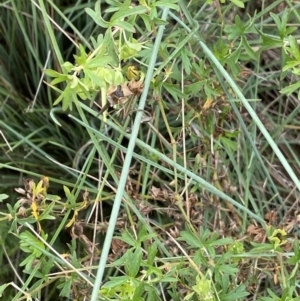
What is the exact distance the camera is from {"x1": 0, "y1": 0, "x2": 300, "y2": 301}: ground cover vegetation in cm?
55

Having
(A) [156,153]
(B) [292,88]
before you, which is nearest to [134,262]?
(A) [156,153]

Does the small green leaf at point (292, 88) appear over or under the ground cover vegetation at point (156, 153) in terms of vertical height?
over

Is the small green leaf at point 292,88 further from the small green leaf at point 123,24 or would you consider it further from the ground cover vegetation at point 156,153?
the small green leaf at point 123,24

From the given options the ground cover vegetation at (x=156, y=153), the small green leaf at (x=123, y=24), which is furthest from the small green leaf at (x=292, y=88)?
the small green leaf at (x=123, y=24)

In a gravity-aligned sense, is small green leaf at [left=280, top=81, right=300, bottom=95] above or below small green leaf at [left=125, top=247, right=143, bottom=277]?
above

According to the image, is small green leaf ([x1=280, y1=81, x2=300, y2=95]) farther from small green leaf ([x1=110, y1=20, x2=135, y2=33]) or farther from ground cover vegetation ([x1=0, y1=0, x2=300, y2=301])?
small green leaf ([x1=110, y1=20, x2=135, y2=33])

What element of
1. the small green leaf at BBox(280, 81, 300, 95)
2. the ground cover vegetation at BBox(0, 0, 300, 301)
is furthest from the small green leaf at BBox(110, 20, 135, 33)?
the small green leaf at BBox(280, 81, 300, 95)

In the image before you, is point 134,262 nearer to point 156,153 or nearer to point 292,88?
point 156,153

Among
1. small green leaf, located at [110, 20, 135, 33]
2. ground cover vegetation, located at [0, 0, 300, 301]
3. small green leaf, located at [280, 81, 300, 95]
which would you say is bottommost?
ground cover vegetation, located at [0, 0, 300, 301]

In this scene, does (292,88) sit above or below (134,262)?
above

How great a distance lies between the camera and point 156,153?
60 cm

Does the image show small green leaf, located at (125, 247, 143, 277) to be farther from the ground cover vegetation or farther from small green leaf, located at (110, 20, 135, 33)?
small green leaf, located at (110, 20, 135, 33)

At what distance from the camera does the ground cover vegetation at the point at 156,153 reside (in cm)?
55

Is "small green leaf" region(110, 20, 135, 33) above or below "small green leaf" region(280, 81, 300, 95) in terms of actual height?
above
